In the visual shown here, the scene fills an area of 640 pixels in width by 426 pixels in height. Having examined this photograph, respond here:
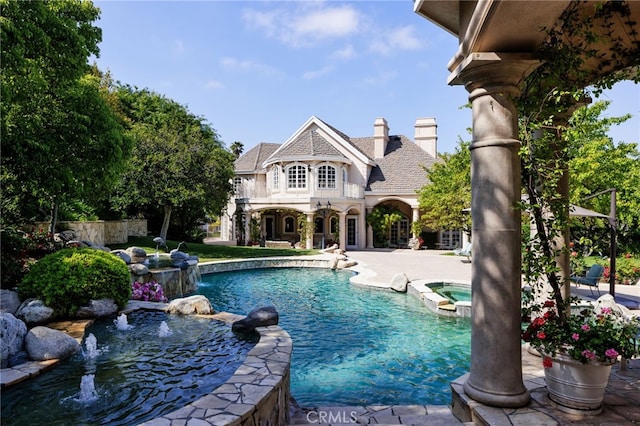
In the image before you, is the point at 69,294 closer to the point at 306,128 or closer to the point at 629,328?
the point at 629,328

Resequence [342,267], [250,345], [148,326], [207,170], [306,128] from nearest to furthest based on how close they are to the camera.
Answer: [250,345]
[148,326]
[342,267]
[207,170]
[306,128]

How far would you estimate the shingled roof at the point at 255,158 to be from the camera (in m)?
31.7

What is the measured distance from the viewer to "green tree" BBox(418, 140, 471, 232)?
20.5 metres

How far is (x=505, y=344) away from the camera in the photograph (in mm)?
3717

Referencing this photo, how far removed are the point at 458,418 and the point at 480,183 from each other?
8.16 feet

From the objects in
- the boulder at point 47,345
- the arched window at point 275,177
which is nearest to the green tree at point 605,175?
the boulder at point 47,345

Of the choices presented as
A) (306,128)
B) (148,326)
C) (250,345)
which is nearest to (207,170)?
(306,128)

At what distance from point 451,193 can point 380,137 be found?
11.6 meters

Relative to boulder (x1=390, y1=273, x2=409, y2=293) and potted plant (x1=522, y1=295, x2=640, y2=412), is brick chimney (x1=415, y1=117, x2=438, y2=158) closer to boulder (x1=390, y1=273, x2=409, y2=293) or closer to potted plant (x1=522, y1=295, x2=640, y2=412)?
boulder (x1=390, y1=273, x2=409, y2=293)

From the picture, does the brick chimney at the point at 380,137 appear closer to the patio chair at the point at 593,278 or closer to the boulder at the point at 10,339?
the patio chair at the point at 593,278

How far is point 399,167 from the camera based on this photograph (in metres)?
30.0

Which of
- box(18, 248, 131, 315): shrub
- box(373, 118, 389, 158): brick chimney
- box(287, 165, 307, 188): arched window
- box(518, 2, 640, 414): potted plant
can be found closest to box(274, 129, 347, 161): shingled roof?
box(287, 165, 307, 188): arched window

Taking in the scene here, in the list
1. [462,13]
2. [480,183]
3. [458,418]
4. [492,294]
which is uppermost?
[462,13]

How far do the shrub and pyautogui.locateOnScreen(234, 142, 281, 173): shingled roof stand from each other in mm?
23270
